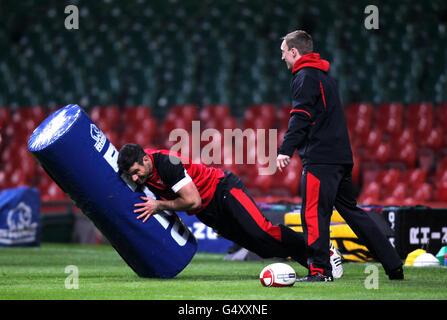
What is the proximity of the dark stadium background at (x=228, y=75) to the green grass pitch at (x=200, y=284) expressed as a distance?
14.9 ft

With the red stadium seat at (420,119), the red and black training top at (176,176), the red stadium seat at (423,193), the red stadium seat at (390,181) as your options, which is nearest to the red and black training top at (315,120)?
the red and black training top at (176,176)

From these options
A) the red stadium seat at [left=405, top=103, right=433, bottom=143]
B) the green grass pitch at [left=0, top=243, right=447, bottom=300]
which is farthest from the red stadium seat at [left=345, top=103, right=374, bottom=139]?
the green grass pitch at [left=0, top=243, right=447, bottom=300]

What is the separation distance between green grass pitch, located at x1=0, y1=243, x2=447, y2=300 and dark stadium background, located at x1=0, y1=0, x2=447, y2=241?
456 centimetres

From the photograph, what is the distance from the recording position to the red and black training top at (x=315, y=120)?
4.92m

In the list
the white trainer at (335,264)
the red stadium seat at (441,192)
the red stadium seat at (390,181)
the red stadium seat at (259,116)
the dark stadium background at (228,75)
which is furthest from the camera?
the red stadium seat at (259,116)

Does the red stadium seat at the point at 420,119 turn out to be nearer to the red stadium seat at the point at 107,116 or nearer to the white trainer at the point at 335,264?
the red stadium seat at the point at 107,116

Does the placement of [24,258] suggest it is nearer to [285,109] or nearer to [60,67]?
[285,109]

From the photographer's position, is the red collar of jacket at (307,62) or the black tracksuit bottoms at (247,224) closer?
the red collar of jacket at (307,62)

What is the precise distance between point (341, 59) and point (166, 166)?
27.6ft

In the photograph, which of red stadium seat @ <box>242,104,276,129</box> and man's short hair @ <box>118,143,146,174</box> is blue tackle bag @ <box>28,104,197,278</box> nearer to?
man's short hair @ <box>118,143,146,174</box>

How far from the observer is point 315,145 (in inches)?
196
